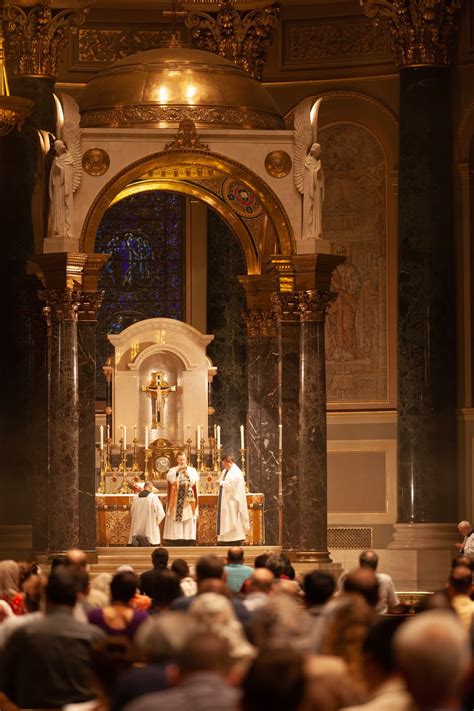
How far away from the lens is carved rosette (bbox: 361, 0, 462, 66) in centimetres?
2455

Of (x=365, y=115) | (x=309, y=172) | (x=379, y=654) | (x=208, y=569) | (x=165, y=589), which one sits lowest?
(x=379, y=654)

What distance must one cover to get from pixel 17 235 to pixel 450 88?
644cm

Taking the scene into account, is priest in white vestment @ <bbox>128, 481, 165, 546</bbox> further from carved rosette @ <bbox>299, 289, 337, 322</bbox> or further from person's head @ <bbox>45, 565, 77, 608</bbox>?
person's head @ <bbox>45, 565, 77, 608</bbox>

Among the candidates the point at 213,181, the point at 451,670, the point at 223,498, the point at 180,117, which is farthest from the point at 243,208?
the point at 451,670

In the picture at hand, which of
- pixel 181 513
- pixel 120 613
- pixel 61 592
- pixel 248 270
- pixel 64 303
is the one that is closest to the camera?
pixel 61 592

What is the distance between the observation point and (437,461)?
23891 millimetres

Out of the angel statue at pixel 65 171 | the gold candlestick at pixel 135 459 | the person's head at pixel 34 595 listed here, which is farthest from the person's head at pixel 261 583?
the gold candlestick at pixel 135 459

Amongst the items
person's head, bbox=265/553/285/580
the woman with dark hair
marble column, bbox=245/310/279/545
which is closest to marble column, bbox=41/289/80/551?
marble column, bbox=245/310/279/545

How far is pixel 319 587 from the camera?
10430 millimetres

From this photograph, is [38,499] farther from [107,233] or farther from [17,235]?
[107,233]

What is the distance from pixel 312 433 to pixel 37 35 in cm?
734

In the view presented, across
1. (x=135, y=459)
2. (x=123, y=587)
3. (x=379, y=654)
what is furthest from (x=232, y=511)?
(x=379, y=654)

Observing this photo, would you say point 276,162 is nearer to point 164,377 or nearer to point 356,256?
point 164,377

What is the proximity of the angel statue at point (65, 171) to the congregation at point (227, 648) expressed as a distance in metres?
8.74
